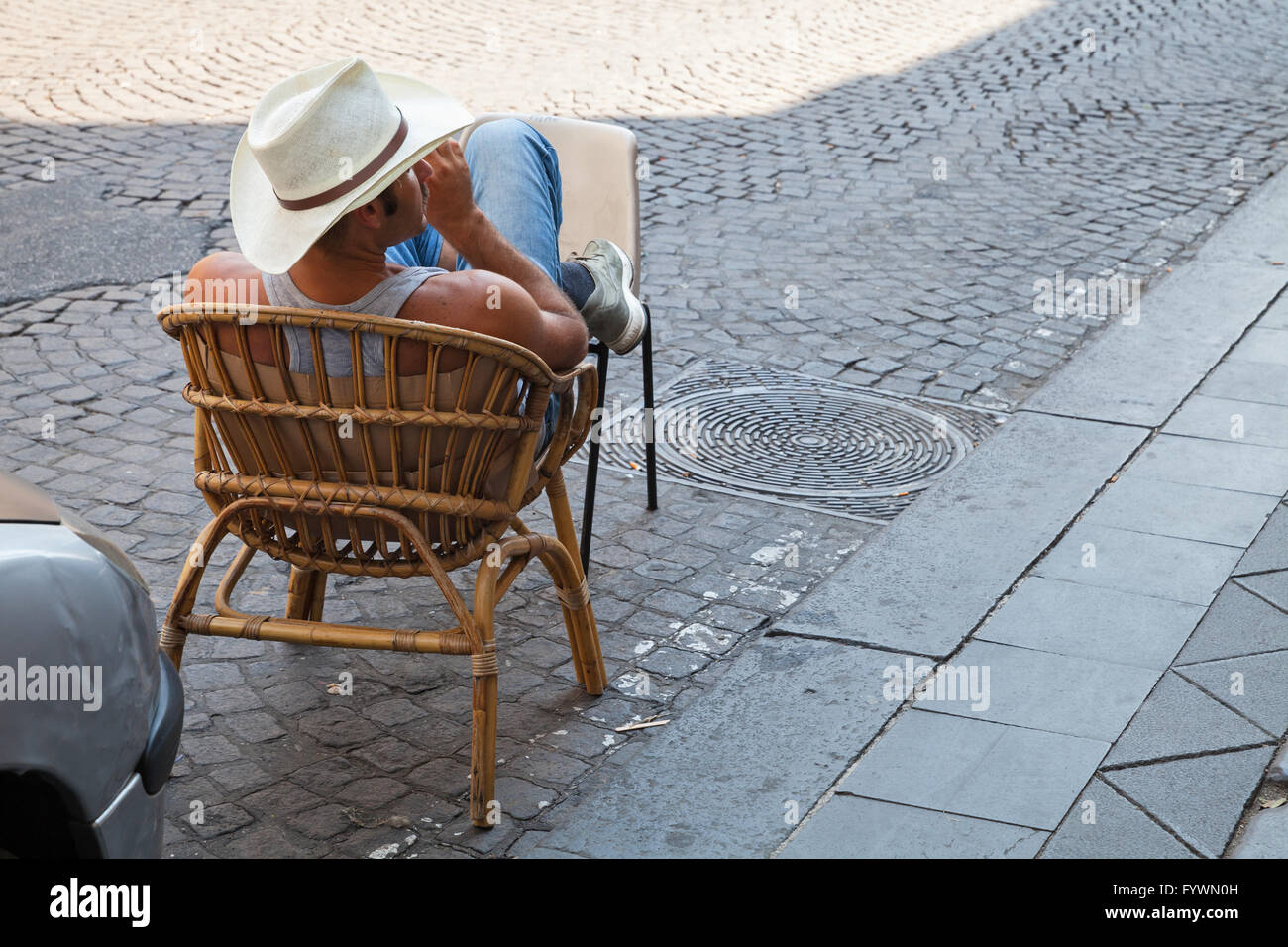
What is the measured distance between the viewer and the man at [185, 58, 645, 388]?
2939 millimetres

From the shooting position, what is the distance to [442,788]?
130 inches

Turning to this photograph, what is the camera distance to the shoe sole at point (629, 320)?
3.90m

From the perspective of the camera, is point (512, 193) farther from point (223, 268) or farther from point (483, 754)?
point (483, 754)

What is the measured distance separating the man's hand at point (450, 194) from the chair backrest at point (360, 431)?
36cm

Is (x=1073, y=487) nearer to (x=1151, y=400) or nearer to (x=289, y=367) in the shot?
(x=1151, y=400)

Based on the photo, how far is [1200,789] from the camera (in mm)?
3199

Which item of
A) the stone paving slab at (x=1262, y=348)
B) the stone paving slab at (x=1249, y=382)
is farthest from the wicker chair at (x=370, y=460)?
the stone paving slab at (x=1262, y=348)

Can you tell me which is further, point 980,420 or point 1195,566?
point 980,420

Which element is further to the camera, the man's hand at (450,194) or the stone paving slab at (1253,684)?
the stone paving slab at (1253,684)

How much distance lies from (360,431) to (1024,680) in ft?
5.90

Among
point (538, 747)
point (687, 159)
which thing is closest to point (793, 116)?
point (687, 159)

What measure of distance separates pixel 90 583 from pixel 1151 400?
428 cm

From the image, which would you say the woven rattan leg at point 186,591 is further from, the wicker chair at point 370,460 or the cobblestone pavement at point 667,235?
the cobblestone pavement at point 667,235

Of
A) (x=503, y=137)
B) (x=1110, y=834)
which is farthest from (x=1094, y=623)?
(x=503, y=137)
